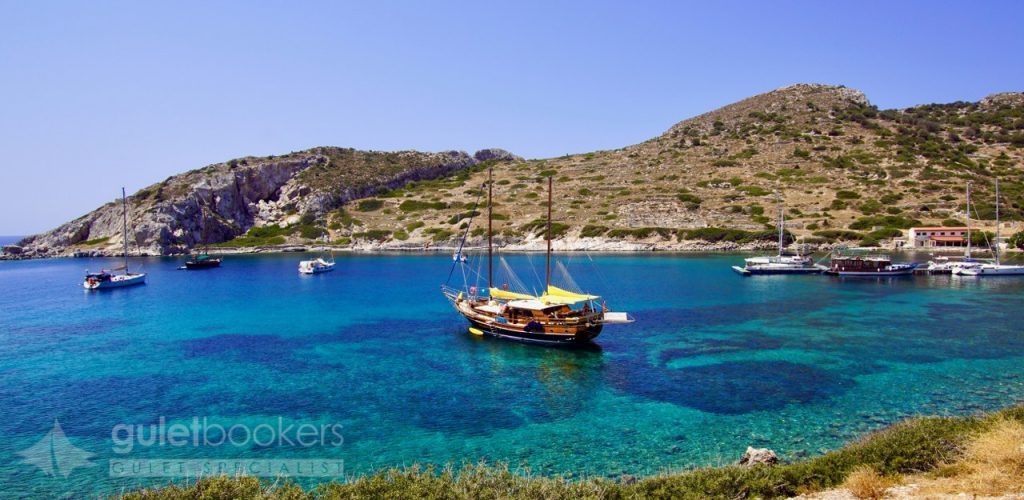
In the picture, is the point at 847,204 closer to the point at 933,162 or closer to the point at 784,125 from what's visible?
the point at 933,162

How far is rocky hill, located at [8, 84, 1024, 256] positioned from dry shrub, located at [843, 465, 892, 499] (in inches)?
3283

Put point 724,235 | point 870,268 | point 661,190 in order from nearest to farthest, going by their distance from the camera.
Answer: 1. point 870,268
2. point 724,235
3. point 661,190

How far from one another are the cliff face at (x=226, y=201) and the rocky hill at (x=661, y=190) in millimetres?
361

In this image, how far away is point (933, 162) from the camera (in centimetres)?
11075

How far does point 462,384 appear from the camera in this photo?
23797mm

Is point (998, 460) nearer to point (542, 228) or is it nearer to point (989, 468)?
point (989, 468)

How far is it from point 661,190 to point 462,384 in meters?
95.6

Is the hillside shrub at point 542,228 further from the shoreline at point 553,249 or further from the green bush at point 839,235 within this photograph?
the green bush at point 839,235

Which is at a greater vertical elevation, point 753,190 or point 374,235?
point 753,190

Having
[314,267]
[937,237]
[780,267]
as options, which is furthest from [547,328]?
[937,237]

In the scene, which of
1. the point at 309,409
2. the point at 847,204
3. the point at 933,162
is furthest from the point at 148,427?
the point at 933,162

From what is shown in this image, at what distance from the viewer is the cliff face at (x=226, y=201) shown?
366 feet

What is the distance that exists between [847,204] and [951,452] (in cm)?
9784

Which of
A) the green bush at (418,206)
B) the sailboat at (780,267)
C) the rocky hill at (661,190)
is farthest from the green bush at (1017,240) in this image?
the green bush at (418,206)
